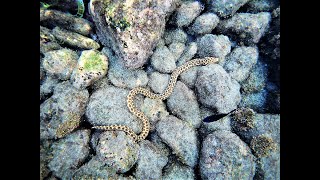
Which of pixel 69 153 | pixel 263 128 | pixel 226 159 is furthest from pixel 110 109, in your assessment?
pixel 263 128

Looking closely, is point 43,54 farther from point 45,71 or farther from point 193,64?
point 193,64

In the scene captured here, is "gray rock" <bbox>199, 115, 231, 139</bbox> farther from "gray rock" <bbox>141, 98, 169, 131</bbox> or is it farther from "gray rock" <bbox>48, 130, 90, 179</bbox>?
"gray rock" <bbox>48, 130, 90, 179</bbox>

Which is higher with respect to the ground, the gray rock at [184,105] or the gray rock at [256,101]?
the gray rock at [256,101]

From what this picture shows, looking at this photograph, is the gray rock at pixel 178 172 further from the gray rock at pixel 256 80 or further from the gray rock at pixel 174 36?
the gray rock at pixel 174 36

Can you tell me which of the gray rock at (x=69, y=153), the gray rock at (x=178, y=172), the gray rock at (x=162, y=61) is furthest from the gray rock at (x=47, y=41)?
the gray rock at (x=178, y=172)

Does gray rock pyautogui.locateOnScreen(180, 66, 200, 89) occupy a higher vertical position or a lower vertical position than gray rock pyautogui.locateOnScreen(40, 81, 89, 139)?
higher

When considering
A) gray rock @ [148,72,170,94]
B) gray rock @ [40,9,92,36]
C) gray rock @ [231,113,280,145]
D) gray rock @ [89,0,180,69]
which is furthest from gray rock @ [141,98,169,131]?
gray rock @ [40,9,92,36]
